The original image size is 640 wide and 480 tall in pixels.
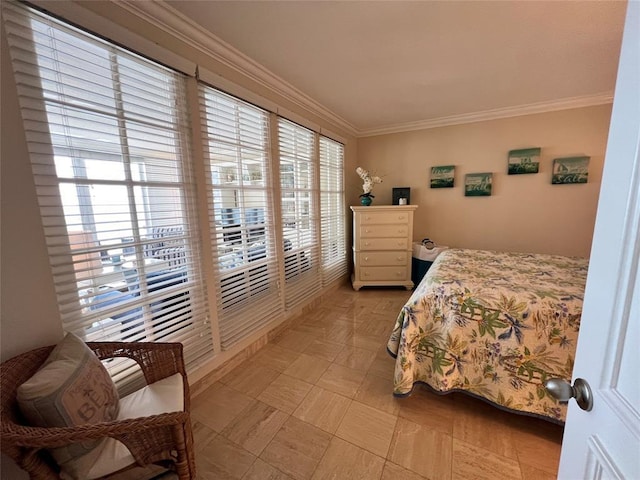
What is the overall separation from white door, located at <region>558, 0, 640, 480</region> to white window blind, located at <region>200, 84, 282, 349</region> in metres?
1.89

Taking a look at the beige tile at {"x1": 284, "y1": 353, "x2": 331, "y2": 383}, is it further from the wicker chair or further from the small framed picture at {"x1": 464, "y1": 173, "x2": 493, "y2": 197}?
the small framed picture at {"x1": 464, "y1": 173, "x2": 493, "y2": 197}

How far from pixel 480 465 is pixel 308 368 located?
3.88ft

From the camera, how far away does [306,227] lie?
9.89ft

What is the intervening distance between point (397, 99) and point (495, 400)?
2.78 meters

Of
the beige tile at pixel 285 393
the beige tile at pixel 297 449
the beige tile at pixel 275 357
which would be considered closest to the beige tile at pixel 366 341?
the beige tile at pixel 275 357

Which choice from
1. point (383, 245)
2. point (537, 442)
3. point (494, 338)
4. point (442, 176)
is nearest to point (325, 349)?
point (494, 338)

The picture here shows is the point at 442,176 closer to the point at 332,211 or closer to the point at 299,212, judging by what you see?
the point at 332,211

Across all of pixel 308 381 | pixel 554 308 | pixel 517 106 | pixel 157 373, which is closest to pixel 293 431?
pixel 308 381

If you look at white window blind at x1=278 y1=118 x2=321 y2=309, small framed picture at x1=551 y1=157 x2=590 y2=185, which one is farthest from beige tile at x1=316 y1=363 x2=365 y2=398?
small framed picture at x1=551 y1=157 x2=590 y2=185

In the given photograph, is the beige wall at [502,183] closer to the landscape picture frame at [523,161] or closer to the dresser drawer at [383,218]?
the landscape picture frame at [523,161]

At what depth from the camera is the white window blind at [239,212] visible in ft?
6.19

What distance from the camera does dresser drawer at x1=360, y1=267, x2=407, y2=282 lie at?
361cm

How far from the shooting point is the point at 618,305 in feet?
1.62

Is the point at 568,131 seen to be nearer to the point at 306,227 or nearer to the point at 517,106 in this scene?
the point at 517,106
